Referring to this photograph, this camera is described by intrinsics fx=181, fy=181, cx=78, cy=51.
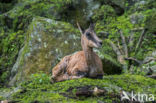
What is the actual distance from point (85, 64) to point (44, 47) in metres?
3.32

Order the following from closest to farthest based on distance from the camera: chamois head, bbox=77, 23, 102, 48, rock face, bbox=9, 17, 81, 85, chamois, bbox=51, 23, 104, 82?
chamois head, bbox=77, 23, 102, 48 < chamois, bbox=51, 23, 104, 82 < rock face, bbox=9, 17, 81, 85

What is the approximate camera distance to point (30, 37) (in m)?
8.55

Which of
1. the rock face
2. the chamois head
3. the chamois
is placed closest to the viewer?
the chamois head

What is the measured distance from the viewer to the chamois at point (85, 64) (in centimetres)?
529

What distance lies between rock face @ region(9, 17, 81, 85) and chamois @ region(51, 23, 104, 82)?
1.95 meters

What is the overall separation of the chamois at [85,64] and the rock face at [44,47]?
195 centimetres

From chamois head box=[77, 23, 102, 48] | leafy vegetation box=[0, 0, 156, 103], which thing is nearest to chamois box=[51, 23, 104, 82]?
chamois head box=[77, 23, 102, 48]

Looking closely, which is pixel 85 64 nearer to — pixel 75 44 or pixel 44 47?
pixel 75 44

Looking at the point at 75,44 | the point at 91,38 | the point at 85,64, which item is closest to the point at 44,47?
the point at 75,44

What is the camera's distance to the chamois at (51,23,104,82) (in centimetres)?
529

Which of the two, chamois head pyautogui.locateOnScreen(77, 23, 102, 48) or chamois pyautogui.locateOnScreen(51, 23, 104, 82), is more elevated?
chamois head pyautogui.locateOnScreen(77, 23, 102, 48)

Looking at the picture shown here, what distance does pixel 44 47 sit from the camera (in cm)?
839

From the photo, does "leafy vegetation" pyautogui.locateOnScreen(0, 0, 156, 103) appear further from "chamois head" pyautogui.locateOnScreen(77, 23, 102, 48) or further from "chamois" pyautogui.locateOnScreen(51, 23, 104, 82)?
"chamois head" pyautogui.locateOnScreen(77, 23, 102, 48)

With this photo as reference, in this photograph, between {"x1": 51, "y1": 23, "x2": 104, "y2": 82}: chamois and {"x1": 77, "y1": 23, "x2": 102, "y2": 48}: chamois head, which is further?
{"x1": 51, "y1": 23, "x2": 104, "y2": 82}: chamois
